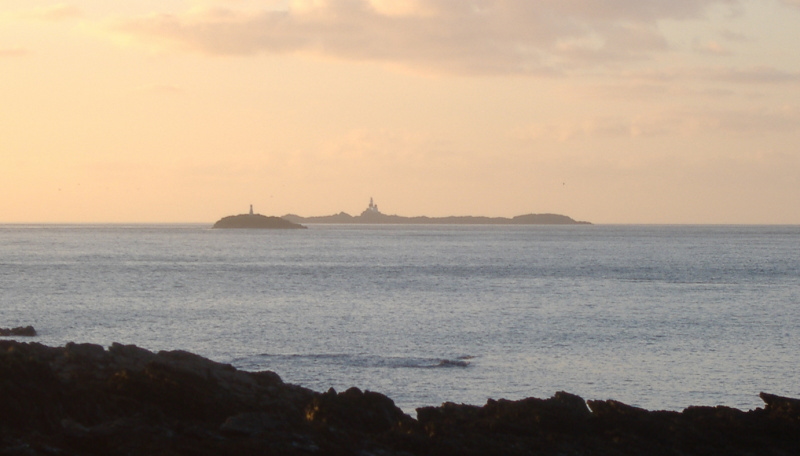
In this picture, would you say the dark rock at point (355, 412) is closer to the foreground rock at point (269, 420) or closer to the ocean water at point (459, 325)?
the foreground rock at point (269, 420)

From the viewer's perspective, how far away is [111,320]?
166 feet

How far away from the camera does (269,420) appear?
60.2ft

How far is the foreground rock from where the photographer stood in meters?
17.4

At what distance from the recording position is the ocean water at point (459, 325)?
105 ft

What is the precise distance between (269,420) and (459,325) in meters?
31.0

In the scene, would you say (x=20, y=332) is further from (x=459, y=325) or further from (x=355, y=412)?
(x=355, y=412)

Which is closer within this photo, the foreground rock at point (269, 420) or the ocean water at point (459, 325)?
the foreground rock at point (269, 420)

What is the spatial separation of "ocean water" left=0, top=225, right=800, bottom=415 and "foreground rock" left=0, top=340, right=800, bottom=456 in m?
6.62

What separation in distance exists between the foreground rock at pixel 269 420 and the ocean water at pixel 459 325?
21.7ft

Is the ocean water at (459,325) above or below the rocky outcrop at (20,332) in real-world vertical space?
below

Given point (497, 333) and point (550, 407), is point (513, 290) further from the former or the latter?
point (550, 407)

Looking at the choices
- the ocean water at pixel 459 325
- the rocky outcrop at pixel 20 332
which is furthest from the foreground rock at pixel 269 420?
the rocky outcrop at pixel 20 332

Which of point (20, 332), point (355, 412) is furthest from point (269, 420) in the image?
point (20, 332)

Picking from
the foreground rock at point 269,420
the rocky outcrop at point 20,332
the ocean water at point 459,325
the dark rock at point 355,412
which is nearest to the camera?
the foreground rock at point 269,420
